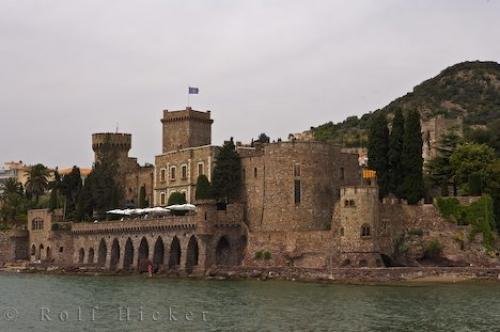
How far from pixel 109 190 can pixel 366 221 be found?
1385 inches

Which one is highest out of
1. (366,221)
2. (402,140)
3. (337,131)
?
(337,131)

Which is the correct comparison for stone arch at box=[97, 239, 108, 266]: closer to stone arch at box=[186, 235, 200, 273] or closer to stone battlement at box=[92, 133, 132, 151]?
stone arch at box=[186, 235, 200, 273]

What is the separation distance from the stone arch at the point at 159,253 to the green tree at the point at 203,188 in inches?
201

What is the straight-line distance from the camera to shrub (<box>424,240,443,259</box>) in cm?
6606

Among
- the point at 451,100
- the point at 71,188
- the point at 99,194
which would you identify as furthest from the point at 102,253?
the point at 451,100

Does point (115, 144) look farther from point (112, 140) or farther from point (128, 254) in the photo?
point (128, 254)

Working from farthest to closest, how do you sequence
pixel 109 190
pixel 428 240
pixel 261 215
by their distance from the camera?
pixel 109 190
pixel 261 215
pixel 428 240

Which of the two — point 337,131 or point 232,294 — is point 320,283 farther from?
point 337,131

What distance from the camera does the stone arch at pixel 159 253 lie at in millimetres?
77581

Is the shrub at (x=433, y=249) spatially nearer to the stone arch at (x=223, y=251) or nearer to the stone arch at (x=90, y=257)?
the stone arch at (x=223, y=251)

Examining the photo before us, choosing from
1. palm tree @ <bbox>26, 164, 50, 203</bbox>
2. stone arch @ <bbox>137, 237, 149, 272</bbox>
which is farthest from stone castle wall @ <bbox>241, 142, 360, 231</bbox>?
palm tree @ <bbox>26, 164, 50, 203</bbox>

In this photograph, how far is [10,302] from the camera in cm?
5281

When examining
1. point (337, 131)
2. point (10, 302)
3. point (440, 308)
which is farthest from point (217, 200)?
point (337, 131)

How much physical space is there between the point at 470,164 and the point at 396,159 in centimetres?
628
